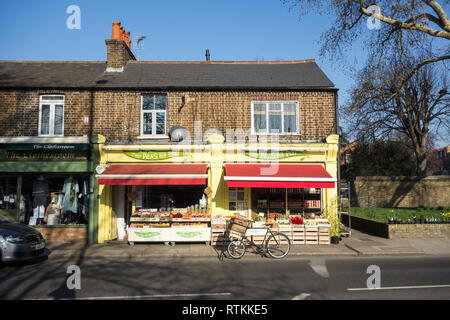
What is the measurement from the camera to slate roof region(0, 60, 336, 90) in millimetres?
13750

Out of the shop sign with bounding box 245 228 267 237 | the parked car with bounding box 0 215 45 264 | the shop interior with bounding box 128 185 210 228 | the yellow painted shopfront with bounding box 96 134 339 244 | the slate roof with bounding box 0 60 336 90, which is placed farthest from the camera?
the slate roof with bounding box 0 60 336 90

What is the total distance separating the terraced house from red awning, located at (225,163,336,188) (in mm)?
105

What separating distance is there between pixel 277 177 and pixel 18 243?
8.41 metres

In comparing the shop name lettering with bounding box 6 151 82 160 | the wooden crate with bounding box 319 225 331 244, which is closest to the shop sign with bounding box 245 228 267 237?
the wooden crate with bounding box 319 225 331 244

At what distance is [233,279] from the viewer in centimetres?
773

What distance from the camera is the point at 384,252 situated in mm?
11148

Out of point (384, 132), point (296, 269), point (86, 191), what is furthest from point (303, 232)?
point (384, 132)

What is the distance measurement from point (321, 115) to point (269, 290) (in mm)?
8849

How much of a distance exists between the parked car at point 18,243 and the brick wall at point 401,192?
23.2 metres

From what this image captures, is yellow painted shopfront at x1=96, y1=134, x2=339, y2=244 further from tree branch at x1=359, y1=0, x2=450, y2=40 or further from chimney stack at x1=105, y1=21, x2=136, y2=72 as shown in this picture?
tree branch at x1=359, y1=0, x2=450, y2=40

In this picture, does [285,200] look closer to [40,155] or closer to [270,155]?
[270,155]

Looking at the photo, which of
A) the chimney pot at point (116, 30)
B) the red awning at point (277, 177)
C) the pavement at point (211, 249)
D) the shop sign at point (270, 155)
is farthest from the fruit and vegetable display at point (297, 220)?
the chimney pot at point (116, 30)

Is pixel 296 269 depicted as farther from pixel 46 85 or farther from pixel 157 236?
pixel 46 85

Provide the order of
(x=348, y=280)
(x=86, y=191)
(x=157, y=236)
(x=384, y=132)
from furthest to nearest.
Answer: (x=384, y=132)
(x=86, y=191)
(x=157, y=236)
(x=348, y=280)
